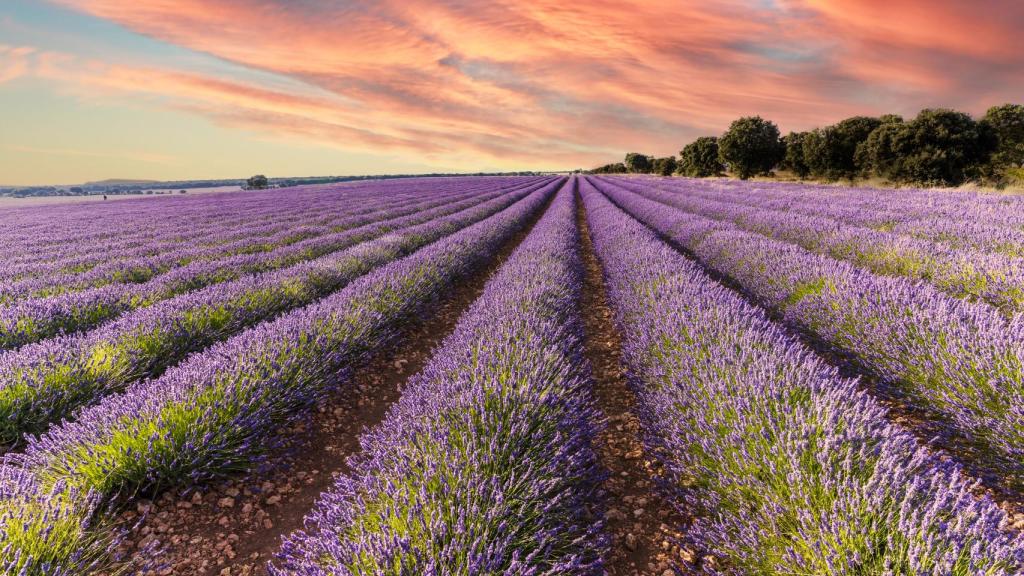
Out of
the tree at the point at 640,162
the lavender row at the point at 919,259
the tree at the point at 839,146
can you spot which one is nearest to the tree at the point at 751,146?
the tree at the point at 839,146

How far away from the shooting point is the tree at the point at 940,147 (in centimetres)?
2456

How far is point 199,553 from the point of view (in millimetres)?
2188

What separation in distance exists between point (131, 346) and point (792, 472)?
4838 millimetres

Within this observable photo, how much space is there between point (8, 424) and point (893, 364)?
21.2 feet

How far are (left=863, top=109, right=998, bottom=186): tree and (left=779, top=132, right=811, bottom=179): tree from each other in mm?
12536

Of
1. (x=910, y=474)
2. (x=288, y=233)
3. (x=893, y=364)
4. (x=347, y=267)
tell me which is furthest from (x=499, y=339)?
(x=288, y=233)

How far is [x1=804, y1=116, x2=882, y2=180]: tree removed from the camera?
32.7 meters

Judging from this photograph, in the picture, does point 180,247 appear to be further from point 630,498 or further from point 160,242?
point 630,498

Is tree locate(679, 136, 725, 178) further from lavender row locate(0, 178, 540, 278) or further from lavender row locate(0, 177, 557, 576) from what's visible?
lavender row locate(0, 177, 557, 576)

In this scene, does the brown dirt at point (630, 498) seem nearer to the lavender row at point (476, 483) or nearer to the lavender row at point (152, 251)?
the lavender row at point (476, 483)

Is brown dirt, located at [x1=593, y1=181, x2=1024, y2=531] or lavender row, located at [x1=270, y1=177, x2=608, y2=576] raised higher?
lavender row, located at [x1=270, y1=177, x2=608, y2=576]

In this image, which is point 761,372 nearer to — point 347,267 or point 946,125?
point 347,267

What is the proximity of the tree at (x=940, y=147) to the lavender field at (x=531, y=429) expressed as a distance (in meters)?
27.6

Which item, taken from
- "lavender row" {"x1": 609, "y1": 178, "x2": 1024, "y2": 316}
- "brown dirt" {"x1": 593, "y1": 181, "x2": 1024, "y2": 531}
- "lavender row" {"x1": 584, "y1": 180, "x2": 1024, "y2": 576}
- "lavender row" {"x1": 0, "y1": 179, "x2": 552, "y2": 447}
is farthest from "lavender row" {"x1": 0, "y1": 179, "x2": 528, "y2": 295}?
"lavender row" {"x1": 609, "y1": 178, "x2": 1024, "y2": 316}
